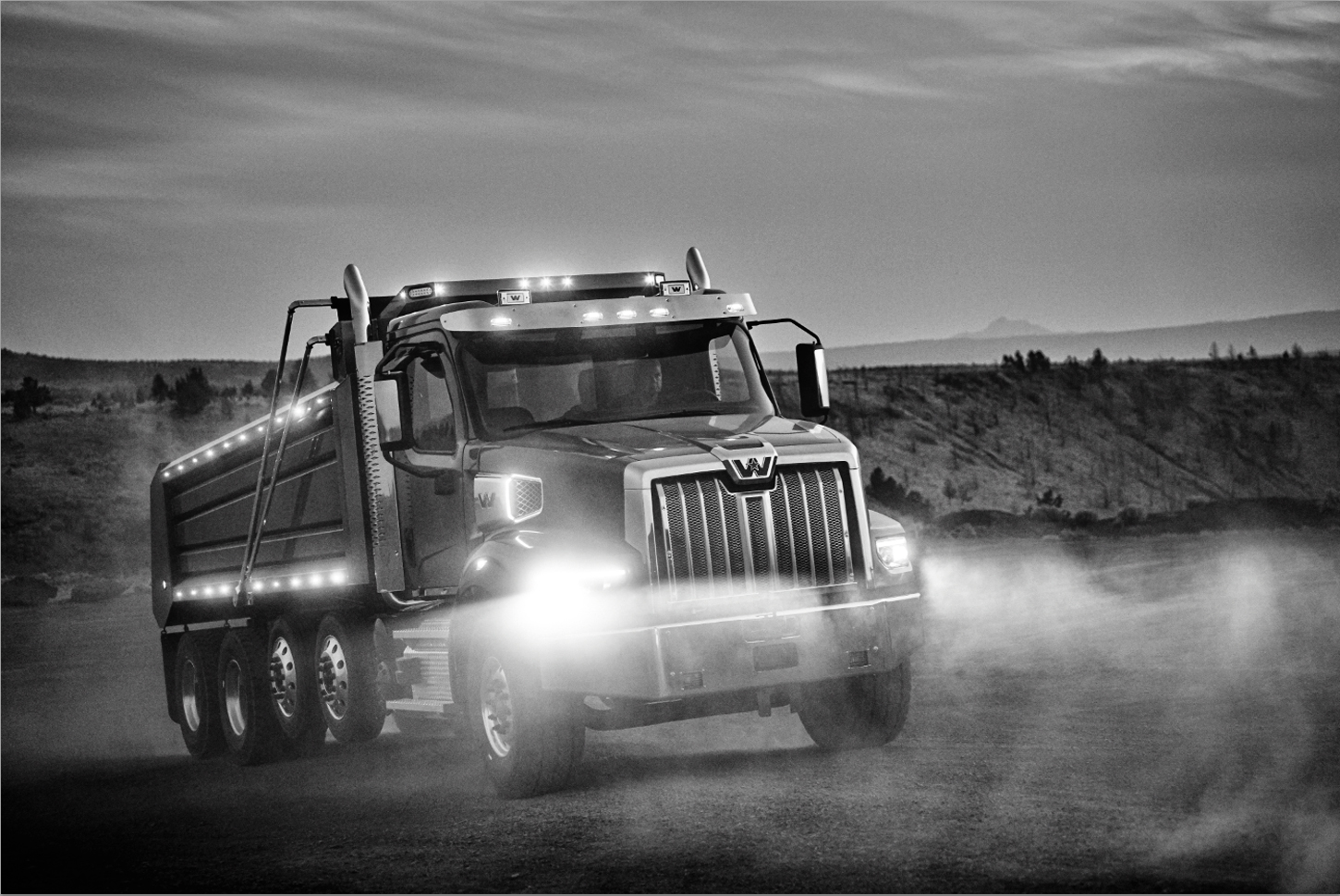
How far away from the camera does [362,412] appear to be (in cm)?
1389

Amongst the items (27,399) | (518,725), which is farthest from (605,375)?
(27,399)

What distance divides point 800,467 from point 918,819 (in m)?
2.55

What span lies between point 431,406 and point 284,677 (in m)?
3.72

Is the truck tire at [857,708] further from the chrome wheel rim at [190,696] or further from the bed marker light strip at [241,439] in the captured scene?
the chrome wheel rim at [190,696]

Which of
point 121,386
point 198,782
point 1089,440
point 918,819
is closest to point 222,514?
point 198,782

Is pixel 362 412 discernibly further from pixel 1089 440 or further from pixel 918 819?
pixel 1089 440

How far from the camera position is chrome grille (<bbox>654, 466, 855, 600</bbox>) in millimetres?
10930

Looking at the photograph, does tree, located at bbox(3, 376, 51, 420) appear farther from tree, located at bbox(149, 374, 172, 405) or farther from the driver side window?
the driver side window

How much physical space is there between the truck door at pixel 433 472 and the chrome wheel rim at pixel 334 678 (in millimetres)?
1328

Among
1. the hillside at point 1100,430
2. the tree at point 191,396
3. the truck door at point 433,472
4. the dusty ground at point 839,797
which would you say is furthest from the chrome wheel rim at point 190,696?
the tree at point 191,396

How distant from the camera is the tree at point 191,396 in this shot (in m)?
73.9

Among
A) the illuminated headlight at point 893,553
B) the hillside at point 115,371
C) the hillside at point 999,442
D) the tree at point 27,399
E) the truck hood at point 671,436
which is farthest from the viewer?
the hillside at point 115,371

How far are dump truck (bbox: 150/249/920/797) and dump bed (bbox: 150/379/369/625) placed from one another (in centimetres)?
4

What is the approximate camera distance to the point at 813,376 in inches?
505
